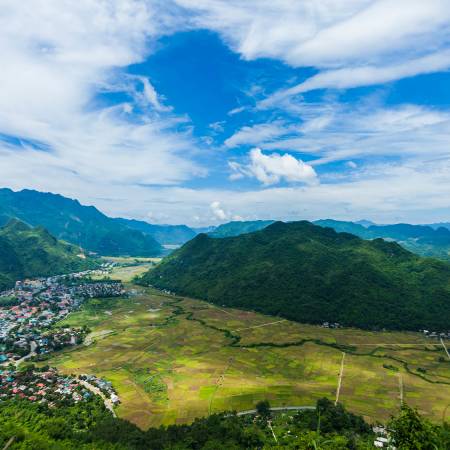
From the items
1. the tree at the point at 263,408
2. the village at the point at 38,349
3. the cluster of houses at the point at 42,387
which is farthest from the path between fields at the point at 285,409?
the cluster of houses at the point at 42,387

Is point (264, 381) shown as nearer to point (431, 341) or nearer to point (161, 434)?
point (161, 434)

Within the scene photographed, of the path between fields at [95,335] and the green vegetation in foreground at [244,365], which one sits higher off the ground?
the green vegetation in foreground at [244,365]

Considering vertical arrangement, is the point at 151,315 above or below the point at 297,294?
below

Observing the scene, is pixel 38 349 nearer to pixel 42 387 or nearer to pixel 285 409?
pixel 42 387

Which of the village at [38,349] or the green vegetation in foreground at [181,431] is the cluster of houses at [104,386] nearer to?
the village at [38,349]

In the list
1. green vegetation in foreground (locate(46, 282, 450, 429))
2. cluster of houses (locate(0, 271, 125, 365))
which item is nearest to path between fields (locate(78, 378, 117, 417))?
green vegetation in foreground (locate(46, 282, 450, 429))

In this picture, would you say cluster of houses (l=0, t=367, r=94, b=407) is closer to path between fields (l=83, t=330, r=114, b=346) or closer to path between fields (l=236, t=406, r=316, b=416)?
path between fields (l=83, t=330, r=114, b=346)

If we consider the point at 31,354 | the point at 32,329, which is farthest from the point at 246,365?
the point at 32,329

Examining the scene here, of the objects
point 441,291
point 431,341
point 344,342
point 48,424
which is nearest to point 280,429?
point 48,424
